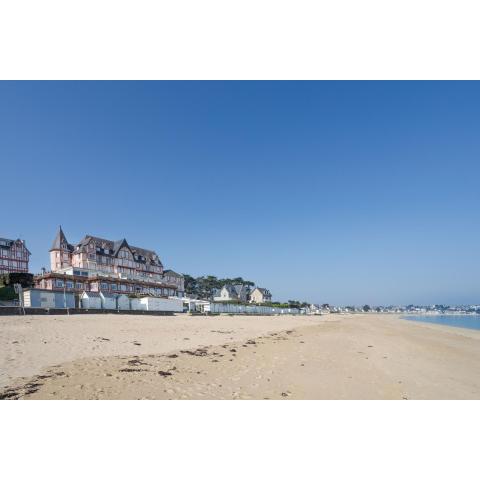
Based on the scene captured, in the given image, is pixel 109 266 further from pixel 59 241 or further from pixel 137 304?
pixel 137 304

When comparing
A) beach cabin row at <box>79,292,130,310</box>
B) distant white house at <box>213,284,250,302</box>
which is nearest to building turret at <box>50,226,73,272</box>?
beach cabin row at <box>79,292,130,310</box>

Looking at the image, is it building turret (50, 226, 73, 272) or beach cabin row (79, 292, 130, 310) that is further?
building turret (50, 226, 73, 272)

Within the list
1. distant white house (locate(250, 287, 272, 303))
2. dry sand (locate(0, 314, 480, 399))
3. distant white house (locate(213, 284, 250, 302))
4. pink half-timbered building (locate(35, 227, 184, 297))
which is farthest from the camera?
distant white house (locate(250, 287, 272, 303))

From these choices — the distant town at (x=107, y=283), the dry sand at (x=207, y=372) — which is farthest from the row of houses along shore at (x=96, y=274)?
the dry sand at (x=207, y=372)

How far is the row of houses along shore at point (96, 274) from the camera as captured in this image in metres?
34.8

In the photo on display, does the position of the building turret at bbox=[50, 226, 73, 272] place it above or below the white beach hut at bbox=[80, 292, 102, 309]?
above

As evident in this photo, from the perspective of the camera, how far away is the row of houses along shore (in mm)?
34750

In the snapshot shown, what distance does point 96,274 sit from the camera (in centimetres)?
5391

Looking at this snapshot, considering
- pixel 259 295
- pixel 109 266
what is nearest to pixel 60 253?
pixel 109 266

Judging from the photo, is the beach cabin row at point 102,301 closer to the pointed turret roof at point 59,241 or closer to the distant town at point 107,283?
the distant town at point 107,283

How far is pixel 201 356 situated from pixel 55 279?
131 ft

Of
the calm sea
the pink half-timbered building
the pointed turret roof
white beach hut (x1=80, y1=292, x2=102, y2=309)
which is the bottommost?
the calm sea

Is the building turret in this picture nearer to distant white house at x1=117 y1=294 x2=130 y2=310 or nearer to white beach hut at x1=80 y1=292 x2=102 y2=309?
distant white house at x1=117 y1=294 x2=130 y2=310
